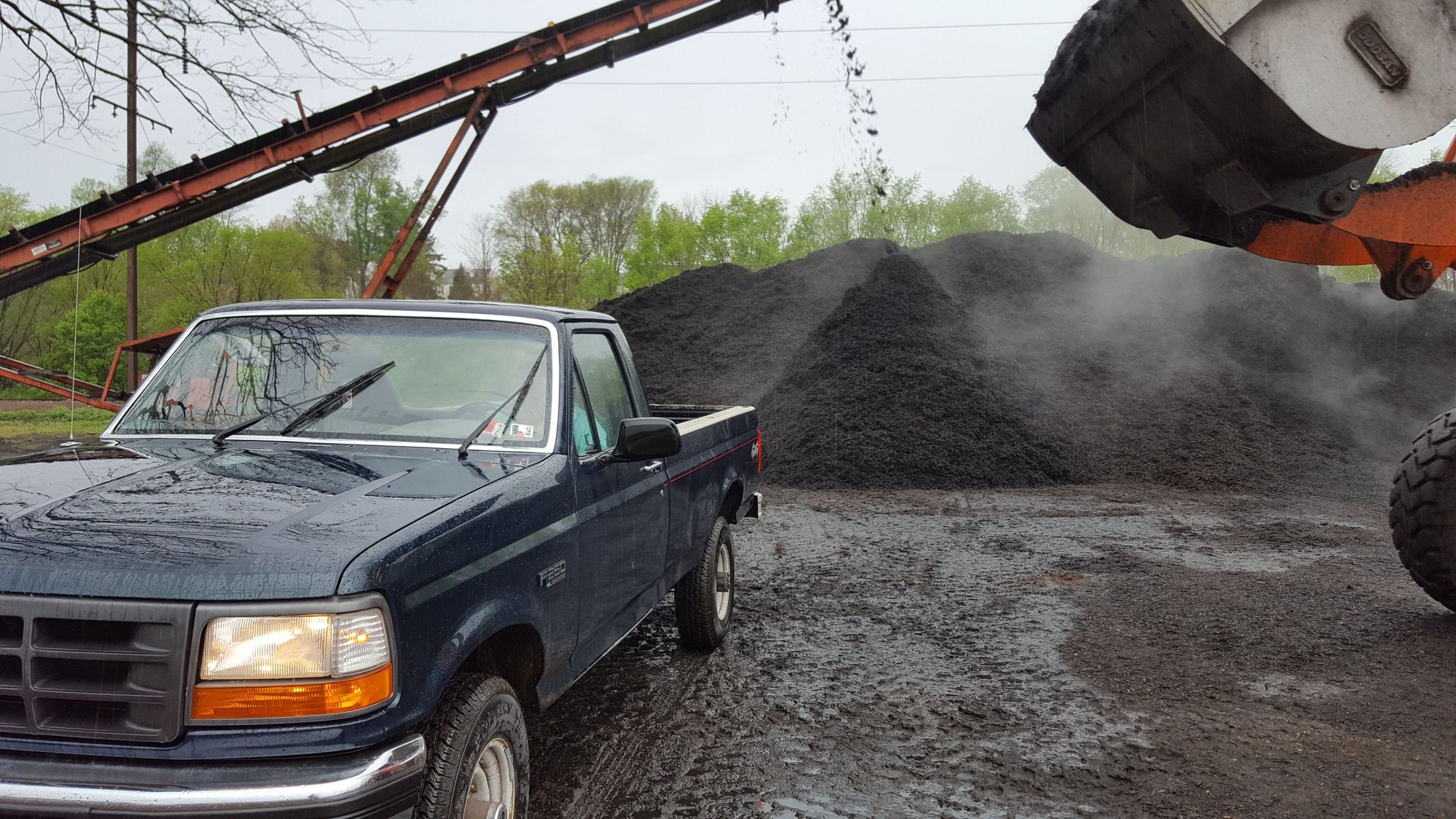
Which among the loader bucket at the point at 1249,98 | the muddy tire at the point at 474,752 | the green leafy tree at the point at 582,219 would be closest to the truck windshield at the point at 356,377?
the muddy tire at the point at 474,752

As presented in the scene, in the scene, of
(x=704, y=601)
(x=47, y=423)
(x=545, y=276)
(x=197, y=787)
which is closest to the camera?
(x=197, y=787)

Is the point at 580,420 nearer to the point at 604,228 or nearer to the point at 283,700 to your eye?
the point at 283,700

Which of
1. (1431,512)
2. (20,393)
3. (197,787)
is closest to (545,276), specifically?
(20,393)

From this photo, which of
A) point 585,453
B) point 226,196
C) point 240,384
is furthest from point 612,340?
point 226,196

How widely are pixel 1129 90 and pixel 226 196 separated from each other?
512 inches

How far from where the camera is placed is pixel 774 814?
11.8ft

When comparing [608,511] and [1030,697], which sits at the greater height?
[608,511]

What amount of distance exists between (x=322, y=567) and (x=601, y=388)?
7.17ft

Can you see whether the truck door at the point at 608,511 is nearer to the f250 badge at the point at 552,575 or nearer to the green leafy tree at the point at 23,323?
the f250 badge at the point at 552,575

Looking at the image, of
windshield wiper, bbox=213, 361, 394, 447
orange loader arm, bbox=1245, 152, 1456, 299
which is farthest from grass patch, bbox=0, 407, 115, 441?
orange loader arm, bbox=1245, 152, 1456, 299

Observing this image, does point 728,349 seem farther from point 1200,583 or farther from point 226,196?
point 1200,583

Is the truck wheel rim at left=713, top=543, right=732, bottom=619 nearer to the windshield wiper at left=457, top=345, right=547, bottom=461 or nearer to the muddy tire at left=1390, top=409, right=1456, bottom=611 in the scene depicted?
the windshield wiper at left=457, top=345, right=547, bottom=461

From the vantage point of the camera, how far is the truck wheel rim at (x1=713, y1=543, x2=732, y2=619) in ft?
19.3

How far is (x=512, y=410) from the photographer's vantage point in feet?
11.6
